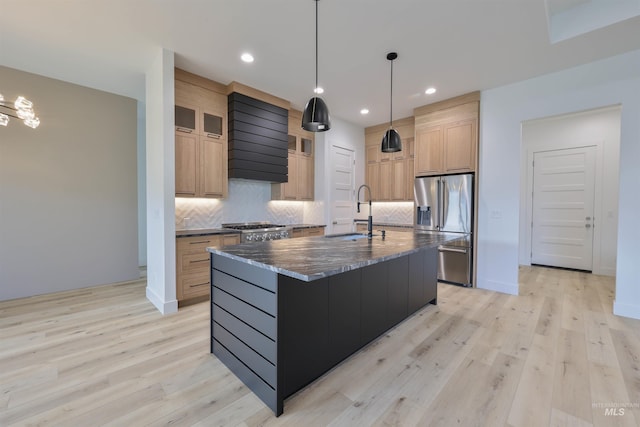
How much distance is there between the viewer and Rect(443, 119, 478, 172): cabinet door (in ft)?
13.6

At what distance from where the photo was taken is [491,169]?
402 centimetres

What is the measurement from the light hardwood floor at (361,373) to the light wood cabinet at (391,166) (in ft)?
9.26

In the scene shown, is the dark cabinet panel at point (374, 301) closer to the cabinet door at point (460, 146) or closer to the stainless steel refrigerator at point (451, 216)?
the stainless steel refrigerator at point (451, 216)

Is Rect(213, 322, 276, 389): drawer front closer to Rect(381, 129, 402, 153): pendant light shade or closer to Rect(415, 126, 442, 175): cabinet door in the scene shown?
Rect(381, 129, 402, 153): pendant light shade

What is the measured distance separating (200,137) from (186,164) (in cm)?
43

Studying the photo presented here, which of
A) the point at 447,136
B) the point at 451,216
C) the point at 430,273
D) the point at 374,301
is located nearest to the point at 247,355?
the point at 374,301

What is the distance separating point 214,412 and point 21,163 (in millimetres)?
4177

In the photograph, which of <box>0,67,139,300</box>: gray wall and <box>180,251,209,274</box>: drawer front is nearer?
<box>180,251,209,274</box>: drawer front

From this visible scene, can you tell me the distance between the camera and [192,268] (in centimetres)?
335

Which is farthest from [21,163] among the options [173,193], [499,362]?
[499,362]

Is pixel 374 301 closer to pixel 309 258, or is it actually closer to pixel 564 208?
pixel 309 258

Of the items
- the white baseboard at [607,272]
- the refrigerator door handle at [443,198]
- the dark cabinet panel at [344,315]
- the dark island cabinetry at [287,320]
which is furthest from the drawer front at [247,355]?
the white baseboard at [607,272]

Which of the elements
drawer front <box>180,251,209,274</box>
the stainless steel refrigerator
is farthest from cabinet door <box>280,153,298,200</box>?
the stainless steel refrigerator

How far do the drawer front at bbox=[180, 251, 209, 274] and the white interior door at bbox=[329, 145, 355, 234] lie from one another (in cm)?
257
